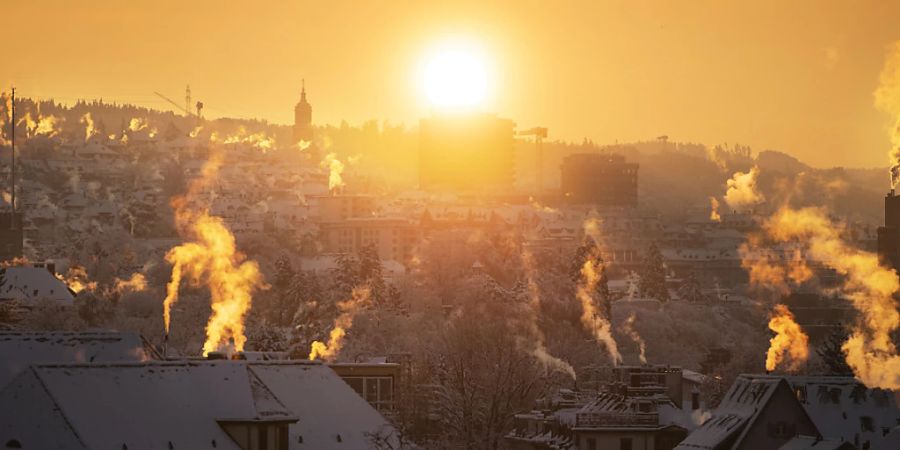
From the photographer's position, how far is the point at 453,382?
11650 cm

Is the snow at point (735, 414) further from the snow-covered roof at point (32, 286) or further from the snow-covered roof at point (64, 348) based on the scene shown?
the snow-covered roof at point (32, 286)

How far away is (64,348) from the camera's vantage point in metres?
79.3

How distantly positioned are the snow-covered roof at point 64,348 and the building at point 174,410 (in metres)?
3.63

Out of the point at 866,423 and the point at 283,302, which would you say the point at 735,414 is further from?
the point at 283,302

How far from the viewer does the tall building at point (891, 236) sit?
156 m

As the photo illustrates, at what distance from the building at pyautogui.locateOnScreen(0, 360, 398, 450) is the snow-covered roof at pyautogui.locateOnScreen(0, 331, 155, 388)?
3.63 m

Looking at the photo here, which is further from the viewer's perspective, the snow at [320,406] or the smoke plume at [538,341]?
→ the smoke plume at [538,341]

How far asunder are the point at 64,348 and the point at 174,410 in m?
8.67

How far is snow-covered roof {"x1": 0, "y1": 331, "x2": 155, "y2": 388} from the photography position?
7788 centimetres

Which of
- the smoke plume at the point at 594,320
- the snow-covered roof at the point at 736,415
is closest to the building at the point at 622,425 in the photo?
the snow-covered roof at the point at 736,415

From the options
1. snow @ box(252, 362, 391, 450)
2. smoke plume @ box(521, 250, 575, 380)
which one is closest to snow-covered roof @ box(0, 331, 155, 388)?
snow @ box(252, 362, 391, 450)

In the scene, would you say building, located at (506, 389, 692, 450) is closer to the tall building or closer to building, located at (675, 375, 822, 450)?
building, located at (675, 375, 822, 450)

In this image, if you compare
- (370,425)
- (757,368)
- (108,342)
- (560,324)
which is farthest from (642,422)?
(560,324)

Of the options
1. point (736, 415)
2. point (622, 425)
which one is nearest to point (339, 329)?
point (622, 425)
